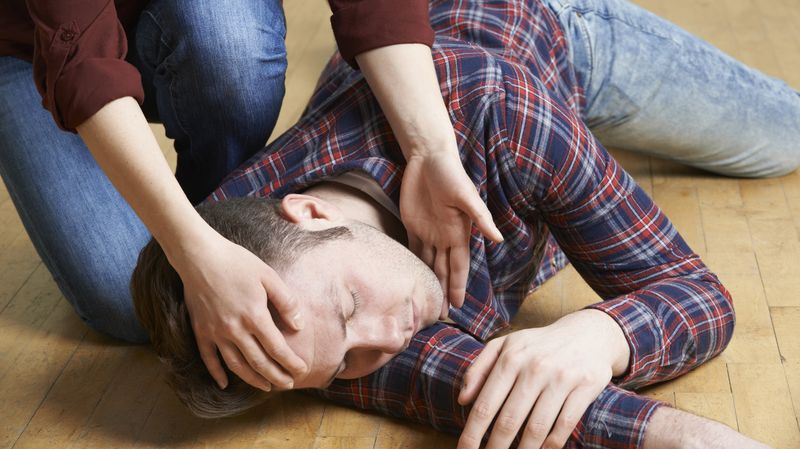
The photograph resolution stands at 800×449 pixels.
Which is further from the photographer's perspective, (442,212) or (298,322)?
(442,212)

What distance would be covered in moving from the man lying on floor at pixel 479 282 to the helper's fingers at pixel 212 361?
3 cm

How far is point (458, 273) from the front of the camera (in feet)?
5.24

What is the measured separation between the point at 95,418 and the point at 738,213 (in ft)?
4.54

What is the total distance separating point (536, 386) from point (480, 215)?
0.25 meters

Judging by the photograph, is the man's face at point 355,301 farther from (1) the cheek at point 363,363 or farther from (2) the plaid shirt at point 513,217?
(2) the plaid shirt at point 513,217

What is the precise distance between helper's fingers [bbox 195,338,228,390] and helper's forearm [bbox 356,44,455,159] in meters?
0.43

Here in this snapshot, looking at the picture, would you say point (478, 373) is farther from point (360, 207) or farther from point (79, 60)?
point (79, 60)

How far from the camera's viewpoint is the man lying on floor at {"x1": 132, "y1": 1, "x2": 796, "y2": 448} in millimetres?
1410

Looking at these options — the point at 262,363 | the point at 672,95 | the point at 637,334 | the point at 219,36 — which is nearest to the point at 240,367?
the point at 262,363

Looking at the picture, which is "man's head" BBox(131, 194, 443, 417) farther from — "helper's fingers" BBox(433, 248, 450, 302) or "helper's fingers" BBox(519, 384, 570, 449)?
"helper's fingers" BBox(519, 384, 570, 449)

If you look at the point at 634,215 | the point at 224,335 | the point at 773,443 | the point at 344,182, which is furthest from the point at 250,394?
the point at 773,443

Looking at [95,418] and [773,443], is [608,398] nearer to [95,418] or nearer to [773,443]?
[773,443]

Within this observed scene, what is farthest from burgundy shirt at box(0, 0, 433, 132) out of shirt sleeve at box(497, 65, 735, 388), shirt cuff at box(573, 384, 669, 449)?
shirt cuff at box(573, 384, 669, 449)

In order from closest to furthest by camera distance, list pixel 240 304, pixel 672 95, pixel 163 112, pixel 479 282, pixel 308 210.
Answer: pixel 240 304, pixel 308 210, pixel 479 282, pixel 163 112, pixel 672 95
